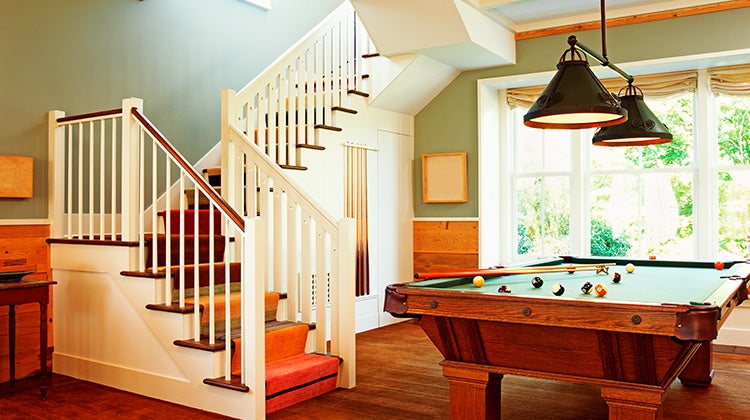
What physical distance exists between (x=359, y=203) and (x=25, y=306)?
3.23 meters

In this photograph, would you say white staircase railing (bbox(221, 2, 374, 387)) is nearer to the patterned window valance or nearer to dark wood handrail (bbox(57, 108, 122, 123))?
dark wood handrail (bbox(57, 108, 122, 123))

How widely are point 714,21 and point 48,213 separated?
586cm

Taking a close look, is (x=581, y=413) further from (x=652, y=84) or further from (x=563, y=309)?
(x=652, y=84)

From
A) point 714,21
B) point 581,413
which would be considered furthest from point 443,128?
point 581,413

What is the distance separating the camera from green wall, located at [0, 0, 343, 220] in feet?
16.2

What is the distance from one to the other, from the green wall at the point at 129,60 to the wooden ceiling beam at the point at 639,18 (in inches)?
107

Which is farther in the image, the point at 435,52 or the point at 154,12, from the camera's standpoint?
the point at 435,52

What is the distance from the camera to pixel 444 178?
7.48 meters

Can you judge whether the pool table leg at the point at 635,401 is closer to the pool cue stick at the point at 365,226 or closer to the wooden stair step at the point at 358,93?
the pool cue stick at the point at 365,226

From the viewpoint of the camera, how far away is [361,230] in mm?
6961

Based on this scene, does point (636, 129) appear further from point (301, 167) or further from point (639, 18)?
point (301, 167)

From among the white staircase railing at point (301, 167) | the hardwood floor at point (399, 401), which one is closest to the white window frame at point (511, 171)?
the white staircase railing at point (301, 167)

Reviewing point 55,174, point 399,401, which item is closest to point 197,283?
point 399,401

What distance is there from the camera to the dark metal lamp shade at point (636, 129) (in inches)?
167
